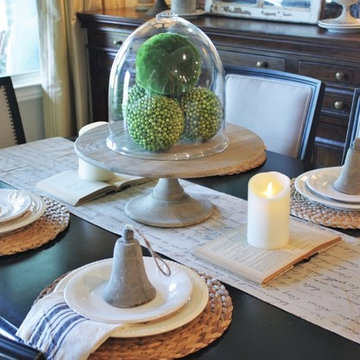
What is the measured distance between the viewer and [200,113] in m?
1.41

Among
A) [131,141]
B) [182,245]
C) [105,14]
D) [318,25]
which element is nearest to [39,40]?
[105,14]

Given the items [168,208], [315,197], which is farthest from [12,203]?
[315,197]

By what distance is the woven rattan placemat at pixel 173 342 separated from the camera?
→ 0.94 metres

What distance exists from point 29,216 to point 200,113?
1.43ft

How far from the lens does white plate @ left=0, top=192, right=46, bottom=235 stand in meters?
1.34

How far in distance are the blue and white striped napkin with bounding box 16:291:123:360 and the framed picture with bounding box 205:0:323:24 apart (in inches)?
82.9

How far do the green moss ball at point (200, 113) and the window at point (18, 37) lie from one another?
6.63 ft

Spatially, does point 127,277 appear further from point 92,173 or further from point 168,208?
point 92,173

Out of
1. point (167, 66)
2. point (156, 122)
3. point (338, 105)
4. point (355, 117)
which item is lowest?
point (338, 105)

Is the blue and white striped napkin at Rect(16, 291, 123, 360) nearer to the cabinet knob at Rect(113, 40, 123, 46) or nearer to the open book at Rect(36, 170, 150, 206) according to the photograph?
the open book at Rect(36, 170, 150, 206)

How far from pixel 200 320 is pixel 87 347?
0.19 metres

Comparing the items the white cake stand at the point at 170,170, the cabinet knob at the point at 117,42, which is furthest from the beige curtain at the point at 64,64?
the white cake stand at the point at 170,170

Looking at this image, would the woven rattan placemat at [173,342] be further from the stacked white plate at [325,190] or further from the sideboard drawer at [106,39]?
the sideboard drawer at [106,39]

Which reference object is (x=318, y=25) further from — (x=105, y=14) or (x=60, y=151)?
(x=60, y=151)
